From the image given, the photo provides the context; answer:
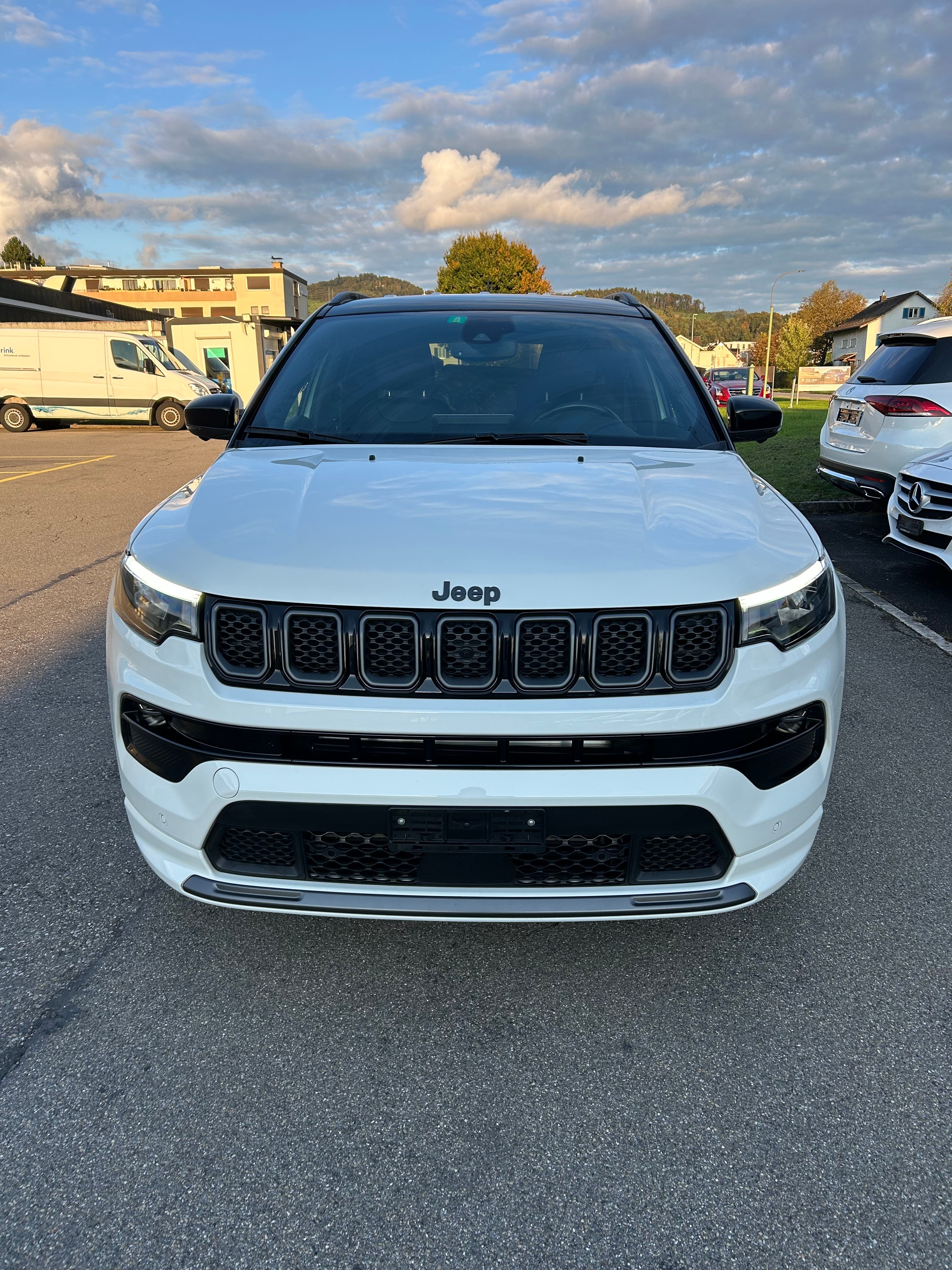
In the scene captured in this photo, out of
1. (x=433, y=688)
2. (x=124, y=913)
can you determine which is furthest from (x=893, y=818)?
(x=124, y=913)

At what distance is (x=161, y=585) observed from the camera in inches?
85.1

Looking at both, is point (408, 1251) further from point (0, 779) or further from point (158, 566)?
point (0, 779)

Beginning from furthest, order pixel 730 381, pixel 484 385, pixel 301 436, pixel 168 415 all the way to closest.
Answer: pixel 730 381 < pixel 168 415 < pixel 484 385 < pixel 301 436

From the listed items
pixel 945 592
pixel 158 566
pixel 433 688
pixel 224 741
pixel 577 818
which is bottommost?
pixel 945 592

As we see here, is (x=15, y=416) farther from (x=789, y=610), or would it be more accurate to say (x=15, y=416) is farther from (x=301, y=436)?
(x=789, y=610)

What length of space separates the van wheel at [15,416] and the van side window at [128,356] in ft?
8.30

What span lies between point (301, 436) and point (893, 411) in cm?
643

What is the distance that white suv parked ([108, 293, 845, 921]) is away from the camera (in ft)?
6.49

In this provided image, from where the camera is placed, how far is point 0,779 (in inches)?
140

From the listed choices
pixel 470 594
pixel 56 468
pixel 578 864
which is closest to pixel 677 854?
pixel 578 864

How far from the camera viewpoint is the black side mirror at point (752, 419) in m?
3.62

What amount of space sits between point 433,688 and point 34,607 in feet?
16.6

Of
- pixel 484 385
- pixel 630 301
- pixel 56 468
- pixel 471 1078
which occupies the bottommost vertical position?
pixel 56 468

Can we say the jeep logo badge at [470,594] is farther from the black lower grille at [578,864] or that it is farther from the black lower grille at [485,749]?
the black lower grille at [578,864]
